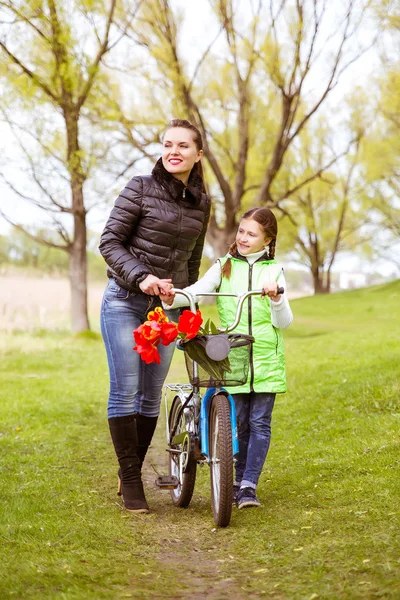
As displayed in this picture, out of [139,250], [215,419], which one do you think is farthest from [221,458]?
[139,250]

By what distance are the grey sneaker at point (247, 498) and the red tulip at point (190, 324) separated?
3.52ft

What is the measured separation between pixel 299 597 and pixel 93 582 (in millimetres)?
838

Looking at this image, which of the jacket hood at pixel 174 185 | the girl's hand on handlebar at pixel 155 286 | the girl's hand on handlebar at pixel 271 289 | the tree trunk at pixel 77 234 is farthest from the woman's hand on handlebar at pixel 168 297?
the tree trunk at pixel 77 234

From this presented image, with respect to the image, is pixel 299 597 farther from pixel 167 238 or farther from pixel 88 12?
pixel 88 12

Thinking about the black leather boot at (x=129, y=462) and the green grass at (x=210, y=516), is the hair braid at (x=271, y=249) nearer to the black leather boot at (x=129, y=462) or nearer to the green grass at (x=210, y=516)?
the black leather boot at (x=129, y=462)

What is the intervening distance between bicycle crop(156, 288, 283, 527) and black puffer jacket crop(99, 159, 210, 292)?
35cm

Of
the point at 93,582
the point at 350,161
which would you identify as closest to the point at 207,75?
the point at 350,161

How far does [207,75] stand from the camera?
72.9 feet

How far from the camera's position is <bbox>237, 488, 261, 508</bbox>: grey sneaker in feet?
13.8

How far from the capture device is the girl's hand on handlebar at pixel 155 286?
3814mm

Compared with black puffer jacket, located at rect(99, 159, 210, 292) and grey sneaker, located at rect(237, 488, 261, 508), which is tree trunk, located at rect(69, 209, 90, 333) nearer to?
black puffer jacket, located at rect(99, 159, 210, 292)

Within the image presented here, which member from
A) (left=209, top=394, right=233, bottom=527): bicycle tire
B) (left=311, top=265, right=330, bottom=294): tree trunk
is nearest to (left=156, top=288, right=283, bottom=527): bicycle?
(left=209, top=394, right=233, bottom=527): bicycle tire

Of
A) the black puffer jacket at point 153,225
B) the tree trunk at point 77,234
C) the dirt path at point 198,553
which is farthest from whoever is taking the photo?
the tree trunk at point 77,234

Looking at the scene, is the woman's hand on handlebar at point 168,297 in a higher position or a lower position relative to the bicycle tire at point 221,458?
higher
